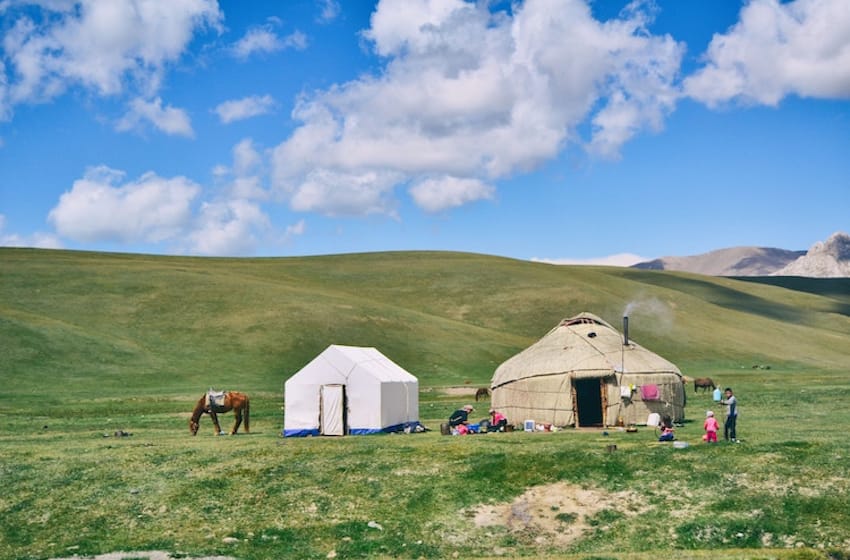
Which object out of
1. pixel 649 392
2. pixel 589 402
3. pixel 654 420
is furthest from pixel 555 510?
pixel 589 402

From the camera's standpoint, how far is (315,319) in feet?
287

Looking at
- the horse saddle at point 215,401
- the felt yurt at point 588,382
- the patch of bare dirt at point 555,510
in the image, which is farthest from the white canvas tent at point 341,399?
the patch of bare dirt at point 555,510

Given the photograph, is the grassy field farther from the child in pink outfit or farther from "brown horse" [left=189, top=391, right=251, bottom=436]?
"brown horse" [left=189, top=391, right=251, bottom=436]

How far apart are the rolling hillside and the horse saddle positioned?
77.7ft

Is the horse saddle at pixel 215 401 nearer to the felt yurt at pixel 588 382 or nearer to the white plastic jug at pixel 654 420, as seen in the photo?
the felt yurt at pixel 588 382

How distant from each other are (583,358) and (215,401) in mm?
14810

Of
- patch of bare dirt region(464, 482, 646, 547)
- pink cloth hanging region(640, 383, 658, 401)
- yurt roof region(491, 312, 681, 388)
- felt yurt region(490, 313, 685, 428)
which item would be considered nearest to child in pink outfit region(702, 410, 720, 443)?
patch of bare dirt region(464, 482, 646, 547)

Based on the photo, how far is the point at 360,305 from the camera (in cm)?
9631

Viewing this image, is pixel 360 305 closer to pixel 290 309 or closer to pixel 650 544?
pixel 290 309

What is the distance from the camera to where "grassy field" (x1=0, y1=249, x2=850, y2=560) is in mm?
21578

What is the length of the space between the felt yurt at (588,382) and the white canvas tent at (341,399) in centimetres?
483

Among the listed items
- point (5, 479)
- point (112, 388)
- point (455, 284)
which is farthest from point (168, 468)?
point (455, 284)

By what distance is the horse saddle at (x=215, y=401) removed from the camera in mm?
36938

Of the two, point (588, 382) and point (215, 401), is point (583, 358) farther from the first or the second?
point (215, 401)
